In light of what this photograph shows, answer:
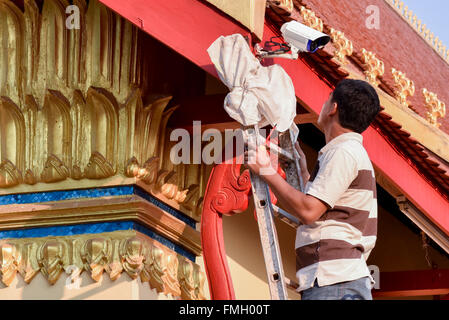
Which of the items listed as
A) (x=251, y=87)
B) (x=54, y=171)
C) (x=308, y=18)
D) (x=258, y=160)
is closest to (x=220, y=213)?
(x=54, y=171)

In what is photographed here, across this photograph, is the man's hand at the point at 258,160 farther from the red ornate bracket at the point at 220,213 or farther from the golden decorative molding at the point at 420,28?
the golden decorative molding at the point at 420,28

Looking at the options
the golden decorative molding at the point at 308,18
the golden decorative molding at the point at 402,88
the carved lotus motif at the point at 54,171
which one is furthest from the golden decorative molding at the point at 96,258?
the golden decorative molding at the point at 402,88

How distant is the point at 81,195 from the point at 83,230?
0.17 meters

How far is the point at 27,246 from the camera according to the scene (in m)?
4.83

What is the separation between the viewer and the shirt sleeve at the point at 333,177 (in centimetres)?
323

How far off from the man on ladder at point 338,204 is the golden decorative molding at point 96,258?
1.42 meters

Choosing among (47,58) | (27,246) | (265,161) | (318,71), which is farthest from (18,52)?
(265,161)

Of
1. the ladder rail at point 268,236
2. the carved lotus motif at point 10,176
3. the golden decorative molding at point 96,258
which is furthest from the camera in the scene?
the carved lotus motif at point 10,176

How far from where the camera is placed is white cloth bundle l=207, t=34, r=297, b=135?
365 cm

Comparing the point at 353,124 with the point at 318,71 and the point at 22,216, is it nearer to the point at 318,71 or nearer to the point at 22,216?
the point at 318,71

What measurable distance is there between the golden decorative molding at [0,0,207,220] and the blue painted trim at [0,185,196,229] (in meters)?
0.04

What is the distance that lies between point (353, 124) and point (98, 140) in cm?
179

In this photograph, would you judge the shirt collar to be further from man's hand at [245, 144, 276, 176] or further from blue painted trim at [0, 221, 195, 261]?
blue painted trim at [0, 221, 195, 261]

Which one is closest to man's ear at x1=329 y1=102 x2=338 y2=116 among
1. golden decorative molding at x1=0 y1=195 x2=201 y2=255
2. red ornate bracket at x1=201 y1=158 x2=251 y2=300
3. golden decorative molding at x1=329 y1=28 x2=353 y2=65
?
red ornate bracket at x1=201 y1=158 x2=251 y2=300
